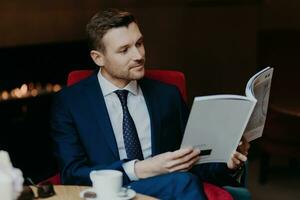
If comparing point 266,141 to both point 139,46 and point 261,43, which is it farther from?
point 139,46

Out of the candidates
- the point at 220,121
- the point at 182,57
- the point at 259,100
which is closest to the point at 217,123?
the point at 220,121

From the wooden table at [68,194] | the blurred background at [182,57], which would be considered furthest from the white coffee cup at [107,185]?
the blurred background at [182,57]

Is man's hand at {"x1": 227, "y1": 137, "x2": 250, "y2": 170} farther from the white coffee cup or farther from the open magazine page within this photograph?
the white coffee cup

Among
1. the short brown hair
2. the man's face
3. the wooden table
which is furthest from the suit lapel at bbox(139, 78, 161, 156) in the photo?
the wooden table

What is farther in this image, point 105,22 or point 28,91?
point 28,91

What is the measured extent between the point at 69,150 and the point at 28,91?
4.73 feet

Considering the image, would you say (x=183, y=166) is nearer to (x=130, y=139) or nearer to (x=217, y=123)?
(x=217, y=123)

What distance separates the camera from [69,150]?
2445 millimetres

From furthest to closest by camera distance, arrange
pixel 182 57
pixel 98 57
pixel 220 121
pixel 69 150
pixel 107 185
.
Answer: pixel 182 57 < pixel 98 57 < pixel 69 150 < pixel 220 121 < pixel 107 185

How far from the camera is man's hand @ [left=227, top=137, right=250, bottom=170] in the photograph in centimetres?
247

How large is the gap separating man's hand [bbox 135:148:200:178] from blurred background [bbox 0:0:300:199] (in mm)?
1626

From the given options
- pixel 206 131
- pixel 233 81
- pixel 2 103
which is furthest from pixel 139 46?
pixel 233 81

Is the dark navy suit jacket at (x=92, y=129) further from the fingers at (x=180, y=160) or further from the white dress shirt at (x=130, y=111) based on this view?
the fingers at (x=180, y=160)

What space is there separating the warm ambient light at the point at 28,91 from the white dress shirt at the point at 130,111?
4.03 feet
